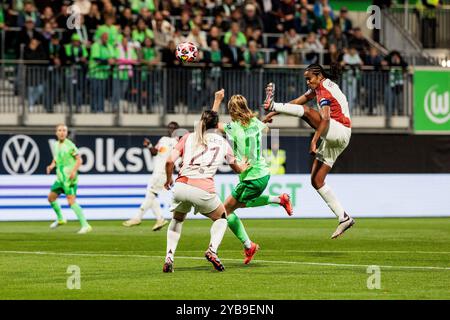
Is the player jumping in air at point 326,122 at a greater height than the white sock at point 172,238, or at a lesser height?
greater

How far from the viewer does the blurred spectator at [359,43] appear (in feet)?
120

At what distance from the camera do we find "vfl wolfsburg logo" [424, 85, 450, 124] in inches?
1417

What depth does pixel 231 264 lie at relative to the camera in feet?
59.4

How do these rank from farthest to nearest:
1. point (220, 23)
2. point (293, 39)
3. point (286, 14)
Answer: point (286, 14), point (293, 39), point (220, 23)

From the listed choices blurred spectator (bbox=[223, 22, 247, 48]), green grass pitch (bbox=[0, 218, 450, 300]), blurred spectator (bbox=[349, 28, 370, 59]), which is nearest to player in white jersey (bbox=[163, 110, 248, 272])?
green grass pitch (bbox=[0, 218, 450, 300])

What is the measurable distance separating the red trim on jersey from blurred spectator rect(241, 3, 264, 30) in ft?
52.2

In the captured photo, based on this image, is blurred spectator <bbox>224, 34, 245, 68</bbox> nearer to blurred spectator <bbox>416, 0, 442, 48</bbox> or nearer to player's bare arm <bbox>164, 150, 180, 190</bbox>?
blurred spectator <bbox>416, 0, 442, 48</bbox>

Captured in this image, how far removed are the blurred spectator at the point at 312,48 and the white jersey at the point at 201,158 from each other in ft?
63.6

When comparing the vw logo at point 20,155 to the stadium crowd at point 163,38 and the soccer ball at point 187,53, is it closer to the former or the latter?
the stadium crowd at point 163,38

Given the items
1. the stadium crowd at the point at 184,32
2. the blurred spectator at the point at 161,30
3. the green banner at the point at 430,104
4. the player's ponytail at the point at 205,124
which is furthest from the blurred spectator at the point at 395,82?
the player's ponytail at the point at 205,124

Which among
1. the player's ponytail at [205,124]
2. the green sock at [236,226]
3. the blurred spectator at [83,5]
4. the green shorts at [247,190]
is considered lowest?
the green sock at [236,226]

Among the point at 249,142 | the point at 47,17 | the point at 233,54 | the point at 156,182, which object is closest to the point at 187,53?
the point at 249,142

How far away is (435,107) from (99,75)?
33.9 ft

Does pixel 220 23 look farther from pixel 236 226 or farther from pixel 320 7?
pixel 236 226
